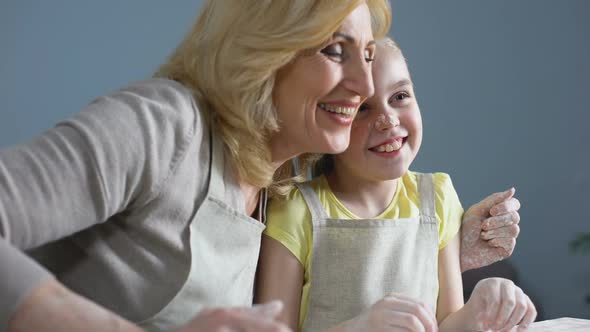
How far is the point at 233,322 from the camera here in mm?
656

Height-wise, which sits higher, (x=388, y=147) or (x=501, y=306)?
(x=388, y=147)

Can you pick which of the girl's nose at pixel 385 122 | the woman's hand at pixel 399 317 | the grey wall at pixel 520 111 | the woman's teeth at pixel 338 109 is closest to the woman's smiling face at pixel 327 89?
the woman's teeth at pixel 338 109

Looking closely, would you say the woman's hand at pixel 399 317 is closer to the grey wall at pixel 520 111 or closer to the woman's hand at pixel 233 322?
the woman's hand at pixel 233 322

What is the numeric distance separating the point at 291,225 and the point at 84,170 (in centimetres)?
46

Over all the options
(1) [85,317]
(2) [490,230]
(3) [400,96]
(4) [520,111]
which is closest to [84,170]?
(1) [85,317]

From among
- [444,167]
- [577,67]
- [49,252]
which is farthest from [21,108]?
[577,67]

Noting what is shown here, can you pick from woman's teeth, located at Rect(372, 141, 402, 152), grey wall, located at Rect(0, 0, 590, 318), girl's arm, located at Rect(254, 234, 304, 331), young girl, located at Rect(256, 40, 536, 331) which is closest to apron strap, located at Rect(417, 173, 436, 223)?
young girl, located at Rect(256, 40, 536, 331)

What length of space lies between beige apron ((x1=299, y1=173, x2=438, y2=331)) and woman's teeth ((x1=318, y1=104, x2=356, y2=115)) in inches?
7.5

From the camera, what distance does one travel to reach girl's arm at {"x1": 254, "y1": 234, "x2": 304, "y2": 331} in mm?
1165

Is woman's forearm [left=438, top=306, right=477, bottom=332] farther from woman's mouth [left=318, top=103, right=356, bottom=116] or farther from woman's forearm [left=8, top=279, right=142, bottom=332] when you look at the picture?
woman's forearm [left=8, top=279, right=142, bottom=332]

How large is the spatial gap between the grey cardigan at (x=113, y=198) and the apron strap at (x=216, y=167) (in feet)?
0.04

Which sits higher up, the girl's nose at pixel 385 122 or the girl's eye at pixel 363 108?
the girl's eye at pixel 363 108

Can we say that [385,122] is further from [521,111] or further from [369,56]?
[521,111]

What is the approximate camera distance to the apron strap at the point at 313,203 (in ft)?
3.97
